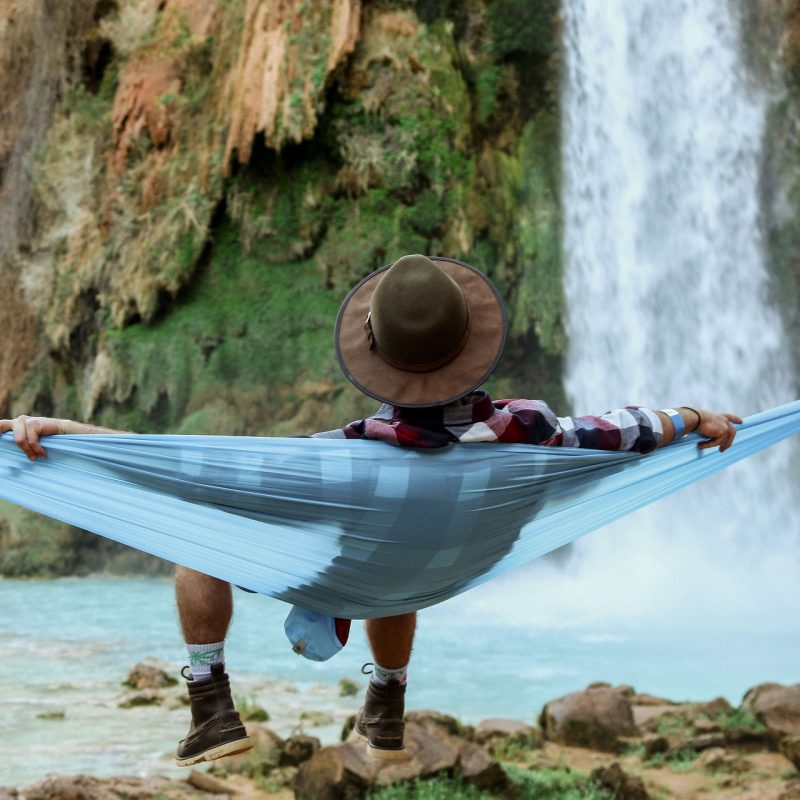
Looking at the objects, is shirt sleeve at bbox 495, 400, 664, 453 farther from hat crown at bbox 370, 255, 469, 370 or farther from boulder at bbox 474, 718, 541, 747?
boulder at bbox 474, 718, 541, 747

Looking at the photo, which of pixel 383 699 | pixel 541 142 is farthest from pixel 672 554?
pixel 383 699

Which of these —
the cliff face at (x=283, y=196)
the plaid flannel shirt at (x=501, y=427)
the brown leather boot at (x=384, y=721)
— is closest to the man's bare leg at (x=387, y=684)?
the brown leather boot at (x=384, y=721)

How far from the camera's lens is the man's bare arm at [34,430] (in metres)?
2.13

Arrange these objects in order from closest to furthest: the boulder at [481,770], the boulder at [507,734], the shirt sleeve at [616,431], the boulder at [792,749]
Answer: the shirt sleeve at [616,431]
the boulder at [481,770]
the boulder at [792,749]
the boulder at [507,734]

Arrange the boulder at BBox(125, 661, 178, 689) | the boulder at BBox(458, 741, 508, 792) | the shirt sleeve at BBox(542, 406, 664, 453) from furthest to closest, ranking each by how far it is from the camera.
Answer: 1. the boulder at BBox(125, 661, 178, 689)
2. the boulder at BBox(458, 741, 508, 792)
3. the shirt sleeve at BBox(542, 406, 664, 453)

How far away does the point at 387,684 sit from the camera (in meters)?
2.46

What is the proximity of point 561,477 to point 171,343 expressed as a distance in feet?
32.8

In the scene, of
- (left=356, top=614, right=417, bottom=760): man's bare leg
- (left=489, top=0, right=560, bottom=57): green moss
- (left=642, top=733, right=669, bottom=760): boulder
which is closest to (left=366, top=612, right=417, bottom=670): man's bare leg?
(left=356, top=614, right=417, bottom=760): man's bare leg

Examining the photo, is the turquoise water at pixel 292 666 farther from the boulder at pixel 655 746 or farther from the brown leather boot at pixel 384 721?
the brown leather boot at pixel 384 721

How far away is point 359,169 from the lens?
11.6 metres

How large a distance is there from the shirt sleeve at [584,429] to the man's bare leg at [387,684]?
55 centimetres

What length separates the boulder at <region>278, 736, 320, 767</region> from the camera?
486 centimetres

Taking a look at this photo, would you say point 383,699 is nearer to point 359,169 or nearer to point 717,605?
point 717,605

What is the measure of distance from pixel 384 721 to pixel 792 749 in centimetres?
311
